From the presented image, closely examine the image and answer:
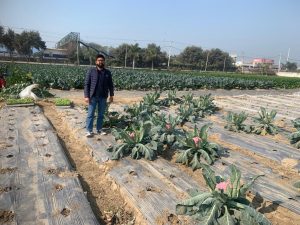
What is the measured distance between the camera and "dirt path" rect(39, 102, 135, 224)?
3.47 m

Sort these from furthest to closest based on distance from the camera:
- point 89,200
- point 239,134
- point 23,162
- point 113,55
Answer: point 113,55 < point 239,134 < point 23,162 < point 89,200

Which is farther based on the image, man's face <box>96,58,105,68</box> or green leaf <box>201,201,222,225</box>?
man's face <box>96,58,105,68</box>

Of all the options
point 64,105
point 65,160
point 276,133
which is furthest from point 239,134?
point 64,105

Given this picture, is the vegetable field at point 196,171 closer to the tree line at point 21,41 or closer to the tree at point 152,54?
the tree at point 152,54

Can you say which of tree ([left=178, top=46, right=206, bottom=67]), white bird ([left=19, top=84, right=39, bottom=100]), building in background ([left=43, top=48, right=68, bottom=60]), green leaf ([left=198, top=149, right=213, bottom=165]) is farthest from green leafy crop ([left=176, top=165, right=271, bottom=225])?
tree ([left=178, top=46, right=206, bottom=67])

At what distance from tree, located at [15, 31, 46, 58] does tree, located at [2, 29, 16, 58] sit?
113 centimetres

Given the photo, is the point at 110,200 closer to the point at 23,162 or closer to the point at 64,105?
the point at 23,162

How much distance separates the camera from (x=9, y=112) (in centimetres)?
876

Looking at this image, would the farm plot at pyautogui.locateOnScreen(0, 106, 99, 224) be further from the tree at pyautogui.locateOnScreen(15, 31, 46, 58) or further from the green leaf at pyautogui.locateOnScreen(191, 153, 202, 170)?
the tree at pyautogui.locateOnScreen(15, 31, 46, 58)

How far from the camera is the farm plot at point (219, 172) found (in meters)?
3.50

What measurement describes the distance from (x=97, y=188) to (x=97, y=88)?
2.67 meters

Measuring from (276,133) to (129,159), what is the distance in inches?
150

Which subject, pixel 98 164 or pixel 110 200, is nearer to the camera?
pixel 110 200

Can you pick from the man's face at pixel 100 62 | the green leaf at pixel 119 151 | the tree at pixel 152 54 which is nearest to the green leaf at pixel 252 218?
the green leaf at pixel 119 151
